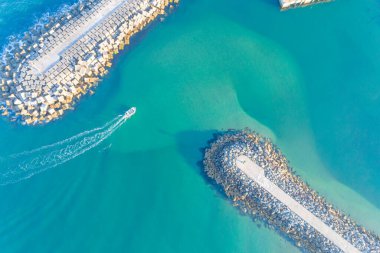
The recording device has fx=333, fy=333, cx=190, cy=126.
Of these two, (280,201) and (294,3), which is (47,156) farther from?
(294,3)

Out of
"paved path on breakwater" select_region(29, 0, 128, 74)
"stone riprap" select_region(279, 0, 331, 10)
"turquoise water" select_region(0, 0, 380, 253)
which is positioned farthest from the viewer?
"stone riprap" select_region(279, 0, 331, 10)

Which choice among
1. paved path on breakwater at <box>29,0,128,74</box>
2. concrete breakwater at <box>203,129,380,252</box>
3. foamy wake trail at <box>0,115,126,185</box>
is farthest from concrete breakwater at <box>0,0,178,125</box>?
concrete breakwater at <box>203,129,380,252</box>

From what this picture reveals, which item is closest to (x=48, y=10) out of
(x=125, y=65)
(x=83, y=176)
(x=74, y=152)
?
→ (x=125, y=65)

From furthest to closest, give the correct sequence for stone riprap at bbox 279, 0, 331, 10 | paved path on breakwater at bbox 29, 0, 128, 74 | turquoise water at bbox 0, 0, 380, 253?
1. stone riprap at bbox 279, 0, 331, 10
2. paved path on breakwater at bbox 29, 0, 128, 74
3. turquoise water at bbox 0, 0, 380, 253

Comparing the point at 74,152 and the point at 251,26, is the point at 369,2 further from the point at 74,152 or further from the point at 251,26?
the point at 74,152

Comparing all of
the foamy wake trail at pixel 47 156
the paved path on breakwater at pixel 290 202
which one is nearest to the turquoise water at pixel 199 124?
the foamy wake trail at pixel 47 156

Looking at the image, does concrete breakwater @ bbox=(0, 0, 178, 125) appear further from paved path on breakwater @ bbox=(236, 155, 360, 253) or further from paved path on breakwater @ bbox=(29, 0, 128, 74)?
paved path on breakwater @ bbox=(236, 155, 360, 253)

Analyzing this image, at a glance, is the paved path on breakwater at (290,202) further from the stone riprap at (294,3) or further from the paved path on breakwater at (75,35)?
the paved path on breakwater at (75,35)

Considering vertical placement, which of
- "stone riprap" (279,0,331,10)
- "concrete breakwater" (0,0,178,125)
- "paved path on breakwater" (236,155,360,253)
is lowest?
"paved path on breakwater" (236,155,360,253)

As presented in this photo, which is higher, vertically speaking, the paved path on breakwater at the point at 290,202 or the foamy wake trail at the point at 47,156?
the foamy wake trail at the point at 47,156
